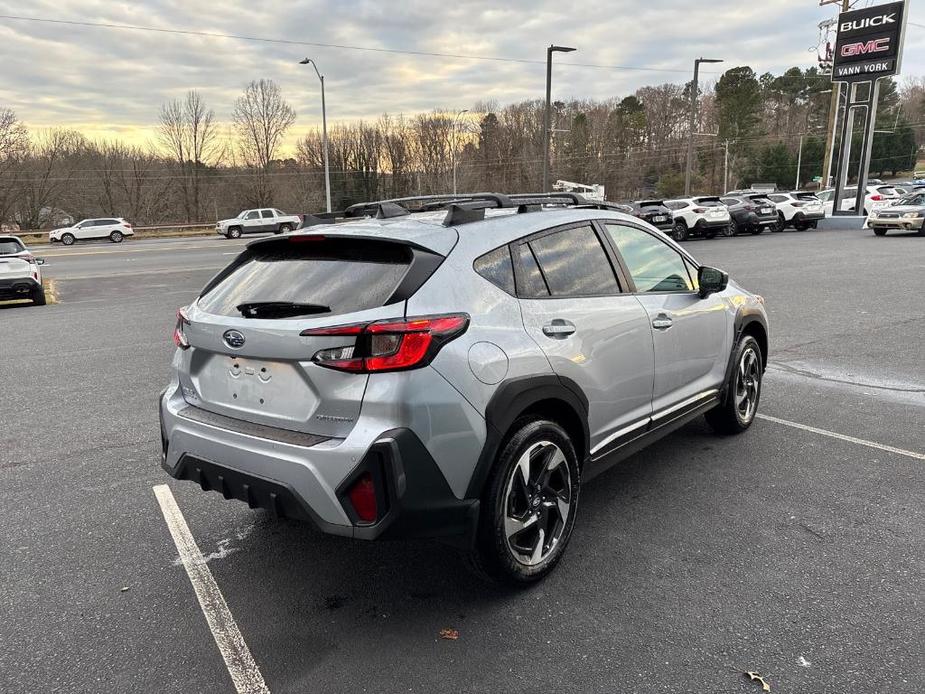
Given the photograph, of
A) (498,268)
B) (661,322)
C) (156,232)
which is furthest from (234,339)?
(156,232)

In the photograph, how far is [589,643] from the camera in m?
2.60

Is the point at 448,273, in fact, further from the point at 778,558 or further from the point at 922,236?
the point at 922,236

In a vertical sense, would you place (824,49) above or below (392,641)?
above

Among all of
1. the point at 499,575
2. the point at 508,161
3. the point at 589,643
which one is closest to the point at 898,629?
the point at 589,643

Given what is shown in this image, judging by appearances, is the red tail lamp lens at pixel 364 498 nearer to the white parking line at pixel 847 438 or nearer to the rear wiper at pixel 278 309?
the rear wiper at pixel 278 309

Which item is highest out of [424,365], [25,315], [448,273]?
[448,273]

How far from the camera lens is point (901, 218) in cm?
2422

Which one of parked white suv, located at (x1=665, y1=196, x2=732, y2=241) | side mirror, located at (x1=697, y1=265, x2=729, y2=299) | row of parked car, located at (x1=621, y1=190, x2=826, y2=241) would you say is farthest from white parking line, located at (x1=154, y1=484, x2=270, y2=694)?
parked white suv, located at (x1=665, y1=196, x2=732, y2=241)

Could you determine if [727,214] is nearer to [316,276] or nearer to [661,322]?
[661,322]

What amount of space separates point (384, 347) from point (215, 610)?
145 centimetres

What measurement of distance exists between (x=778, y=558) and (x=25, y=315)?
13.3m

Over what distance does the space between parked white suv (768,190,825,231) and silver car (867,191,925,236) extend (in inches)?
153

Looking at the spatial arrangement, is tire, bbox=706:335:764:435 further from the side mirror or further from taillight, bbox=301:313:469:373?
taillight, bbox=301:313:469:373

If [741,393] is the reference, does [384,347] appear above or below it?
above
